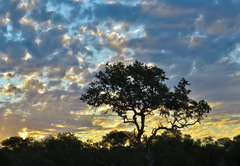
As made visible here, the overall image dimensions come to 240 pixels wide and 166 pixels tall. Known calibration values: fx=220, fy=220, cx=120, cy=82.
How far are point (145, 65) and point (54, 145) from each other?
95.9ft

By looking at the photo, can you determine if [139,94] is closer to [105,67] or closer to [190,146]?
[105,67]

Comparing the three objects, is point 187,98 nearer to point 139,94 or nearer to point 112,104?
point 139,94

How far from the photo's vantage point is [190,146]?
63.4 m

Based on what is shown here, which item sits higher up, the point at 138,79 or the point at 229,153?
the point at 138,79

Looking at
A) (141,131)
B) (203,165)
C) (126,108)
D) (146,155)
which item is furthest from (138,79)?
(203,165)

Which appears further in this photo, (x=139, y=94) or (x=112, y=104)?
(x=112, y=104)

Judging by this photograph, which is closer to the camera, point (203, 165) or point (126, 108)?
point (126, 108)

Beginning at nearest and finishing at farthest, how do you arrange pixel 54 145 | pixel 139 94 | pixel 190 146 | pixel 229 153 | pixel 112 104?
1. pixel 139 94
2. pixel 112 104
3. pixel 229 153
4. pixel 54 145
5. pixel 190 146

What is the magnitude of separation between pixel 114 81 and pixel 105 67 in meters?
4.19

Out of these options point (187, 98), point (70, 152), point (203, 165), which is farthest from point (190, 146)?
point (70, 152)

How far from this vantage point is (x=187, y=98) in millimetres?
38656

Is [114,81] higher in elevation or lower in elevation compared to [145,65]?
lower

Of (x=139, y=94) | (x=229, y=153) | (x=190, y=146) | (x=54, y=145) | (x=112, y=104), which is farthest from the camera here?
(x=190, y=146)

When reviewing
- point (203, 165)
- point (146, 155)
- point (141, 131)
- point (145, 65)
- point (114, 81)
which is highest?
point (145, 65)
